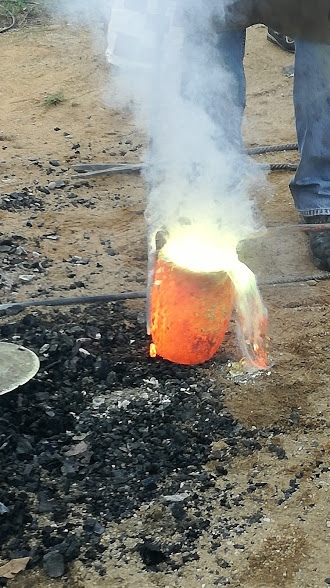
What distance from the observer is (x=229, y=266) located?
3469 mm

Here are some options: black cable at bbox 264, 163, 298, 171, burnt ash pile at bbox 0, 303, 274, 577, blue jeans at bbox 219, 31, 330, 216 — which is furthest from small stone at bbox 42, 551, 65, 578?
black cable at bbox 264, 163, 298, 171

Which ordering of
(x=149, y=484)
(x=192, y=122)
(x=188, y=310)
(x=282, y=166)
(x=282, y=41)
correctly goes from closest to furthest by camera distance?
(x=149, y=484) < (x=188, y=310) < (x=192, y=122) < (x=282, y=166) < (x=282, y=41)

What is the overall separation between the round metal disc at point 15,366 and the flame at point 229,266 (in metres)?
0.77

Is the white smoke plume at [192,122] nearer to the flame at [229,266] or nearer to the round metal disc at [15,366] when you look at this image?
the flame at [229,266]

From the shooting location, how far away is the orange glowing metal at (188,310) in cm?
338

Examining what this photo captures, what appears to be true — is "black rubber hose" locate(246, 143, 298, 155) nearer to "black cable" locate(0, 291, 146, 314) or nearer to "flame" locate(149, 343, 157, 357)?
"black cable" locate(0, 291, 146, 314)

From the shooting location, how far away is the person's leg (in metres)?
4.36

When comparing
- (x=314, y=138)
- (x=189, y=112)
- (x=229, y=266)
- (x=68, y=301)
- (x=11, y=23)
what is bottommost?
(x=11, y=23)

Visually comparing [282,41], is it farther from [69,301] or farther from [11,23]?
[69,301]

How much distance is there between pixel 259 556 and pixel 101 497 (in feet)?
2.06

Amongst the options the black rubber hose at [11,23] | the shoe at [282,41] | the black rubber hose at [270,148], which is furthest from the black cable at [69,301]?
the black rubber hose at [11,23]

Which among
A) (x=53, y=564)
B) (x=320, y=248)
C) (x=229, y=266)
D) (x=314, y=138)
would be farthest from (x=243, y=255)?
(x=53, y=564)

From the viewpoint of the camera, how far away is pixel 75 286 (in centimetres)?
421

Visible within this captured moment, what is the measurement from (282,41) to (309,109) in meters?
3.96
